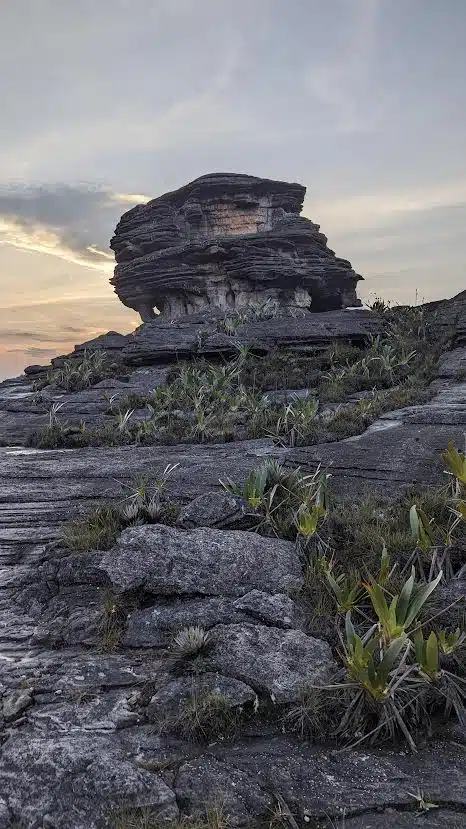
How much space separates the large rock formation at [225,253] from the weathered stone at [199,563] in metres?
39.8

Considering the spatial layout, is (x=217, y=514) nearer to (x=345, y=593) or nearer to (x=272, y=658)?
(x=345, y=593)

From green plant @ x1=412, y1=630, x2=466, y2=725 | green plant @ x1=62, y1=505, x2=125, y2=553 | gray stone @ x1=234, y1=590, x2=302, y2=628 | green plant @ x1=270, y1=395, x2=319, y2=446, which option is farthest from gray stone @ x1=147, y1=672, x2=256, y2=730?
green plant @ x1=270, y1=395, x2=319, y2=446

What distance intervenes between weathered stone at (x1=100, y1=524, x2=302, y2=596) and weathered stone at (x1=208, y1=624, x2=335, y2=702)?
90 cm

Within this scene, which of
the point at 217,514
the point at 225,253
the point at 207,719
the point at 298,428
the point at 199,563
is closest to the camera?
the point at 207,719

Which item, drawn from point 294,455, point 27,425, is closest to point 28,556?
point 294,455

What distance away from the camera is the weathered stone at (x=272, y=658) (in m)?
5.04

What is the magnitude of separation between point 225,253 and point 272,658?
1710 inches

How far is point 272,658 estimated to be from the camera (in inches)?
209

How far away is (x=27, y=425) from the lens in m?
21.7

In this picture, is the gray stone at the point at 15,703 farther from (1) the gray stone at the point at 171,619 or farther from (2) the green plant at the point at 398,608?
(2) the green plant at the point at 398,608

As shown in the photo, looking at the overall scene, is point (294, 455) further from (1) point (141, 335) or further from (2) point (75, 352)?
(2) point (75, 352)

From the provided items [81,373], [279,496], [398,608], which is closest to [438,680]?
[398,608]

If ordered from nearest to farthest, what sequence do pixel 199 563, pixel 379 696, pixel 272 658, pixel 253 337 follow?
pixel 379 696
pixel 272 658
pixel 199 563
pixel 253 337

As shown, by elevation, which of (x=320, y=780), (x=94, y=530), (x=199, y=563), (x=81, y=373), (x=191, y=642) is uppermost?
(x=81, y=373)
